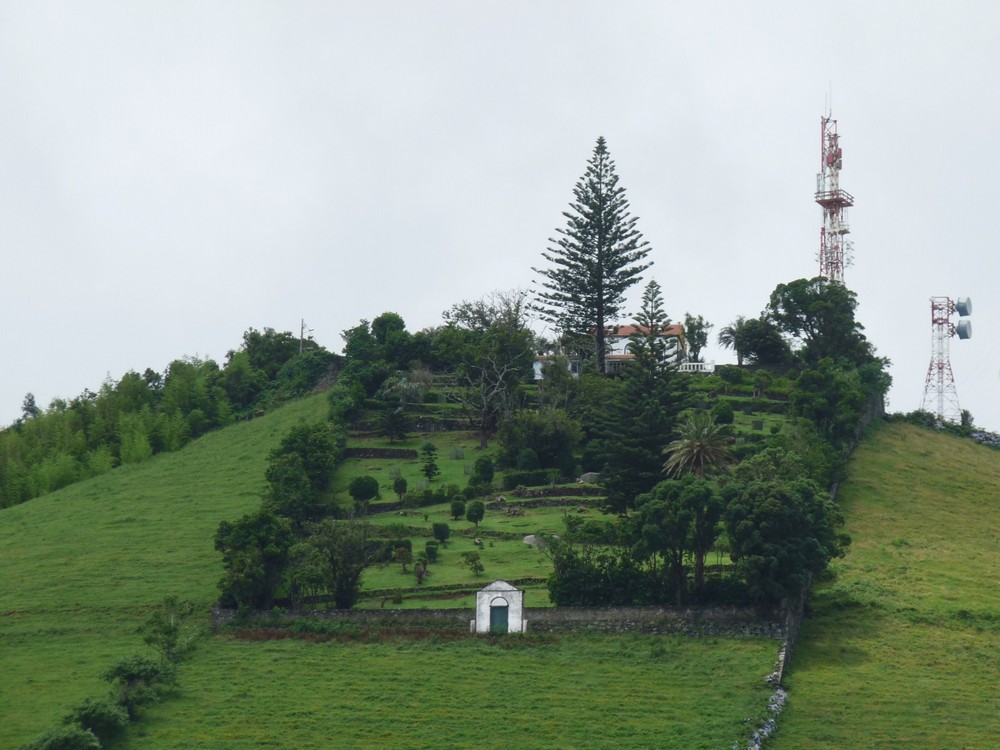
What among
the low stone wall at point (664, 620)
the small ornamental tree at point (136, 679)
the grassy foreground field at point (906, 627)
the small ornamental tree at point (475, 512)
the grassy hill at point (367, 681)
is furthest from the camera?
the small ornamental tree at point (475, 512)

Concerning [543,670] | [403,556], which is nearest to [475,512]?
[403,556]

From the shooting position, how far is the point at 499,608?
44.6 meters

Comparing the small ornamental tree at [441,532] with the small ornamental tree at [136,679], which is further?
the small ornamental tree at [441,532]

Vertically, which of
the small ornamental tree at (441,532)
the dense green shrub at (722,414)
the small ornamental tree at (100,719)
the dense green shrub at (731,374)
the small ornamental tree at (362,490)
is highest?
the dense green shrub at (731,374)

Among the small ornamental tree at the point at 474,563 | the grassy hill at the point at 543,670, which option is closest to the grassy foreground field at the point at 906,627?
the grassy hill at the point at 543,670

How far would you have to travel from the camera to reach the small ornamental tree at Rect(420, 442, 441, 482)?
63344mm

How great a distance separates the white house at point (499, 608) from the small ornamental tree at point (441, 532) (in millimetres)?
9324

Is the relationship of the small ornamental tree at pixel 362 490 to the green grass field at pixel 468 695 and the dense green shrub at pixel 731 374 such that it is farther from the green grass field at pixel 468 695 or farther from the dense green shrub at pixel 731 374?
the dense green shrub at pixel 731 374

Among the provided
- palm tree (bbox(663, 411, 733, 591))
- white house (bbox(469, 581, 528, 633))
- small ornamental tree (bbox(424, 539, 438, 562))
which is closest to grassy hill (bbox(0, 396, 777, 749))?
white house (bbox(469, 581, 528, 633))

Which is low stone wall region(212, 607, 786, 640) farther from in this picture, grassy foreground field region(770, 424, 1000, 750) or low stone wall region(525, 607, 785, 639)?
grassy foreground field region(770, 424, 1000, 750)

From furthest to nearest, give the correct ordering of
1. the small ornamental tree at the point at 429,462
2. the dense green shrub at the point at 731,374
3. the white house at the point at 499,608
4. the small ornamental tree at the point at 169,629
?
the dense green shrub at the point at 731,374 < the small ornamental tree at the point at 429,462 < the small ornamental tree at the point at 169,629 < the white house at the point at 499,608

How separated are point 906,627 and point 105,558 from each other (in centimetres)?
3038

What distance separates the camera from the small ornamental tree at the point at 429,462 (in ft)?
208

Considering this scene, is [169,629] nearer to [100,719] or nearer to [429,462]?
[100,719]
